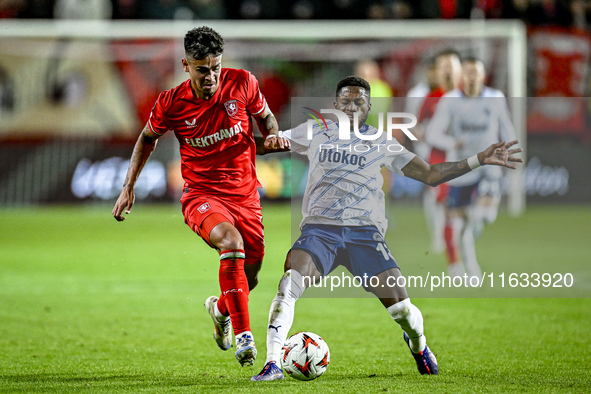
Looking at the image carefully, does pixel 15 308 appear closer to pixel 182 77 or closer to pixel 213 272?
pixel 213 272

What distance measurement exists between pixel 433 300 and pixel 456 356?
295cm

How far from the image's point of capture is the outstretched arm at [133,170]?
5.58 metres

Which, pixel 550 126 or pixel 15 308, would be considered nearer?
pixel 15 308

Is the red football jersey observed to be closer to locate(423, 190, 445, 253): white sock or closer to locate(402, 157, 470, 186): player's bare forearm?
locate(402, 157, 470, 186): player's bare forearm

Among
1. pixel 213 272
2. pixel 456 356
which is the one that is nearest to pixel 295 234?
pixel 213 272

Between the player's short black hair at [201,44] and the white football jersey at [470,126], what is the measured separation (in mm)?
4996

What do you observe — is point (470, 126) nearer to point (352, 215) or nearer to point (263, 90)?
point (352, 215)

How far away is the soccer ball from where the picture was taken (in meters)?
5.00

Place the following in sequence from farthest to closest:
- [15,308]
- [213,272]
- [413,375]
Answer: [213,272] → [15,308] → [413,375]

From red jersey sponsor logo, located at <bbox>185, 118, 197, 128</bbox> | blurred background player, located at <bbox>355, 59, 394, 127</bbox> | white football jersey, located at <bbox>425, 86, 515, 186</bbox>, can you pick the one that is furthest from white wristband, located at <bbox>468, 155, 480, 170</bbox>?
blurred background player, located at <bbox>355, 59, 394, 127</bbox>

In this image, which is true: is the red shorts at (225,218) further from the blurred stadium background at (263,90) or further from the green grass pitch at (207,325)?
the blurred stadium background at (263,90)

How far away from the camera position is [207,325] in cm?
743

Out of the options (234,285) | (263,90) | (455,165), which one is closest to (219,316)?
(234,285)

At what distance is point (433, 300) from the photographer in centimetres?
888
